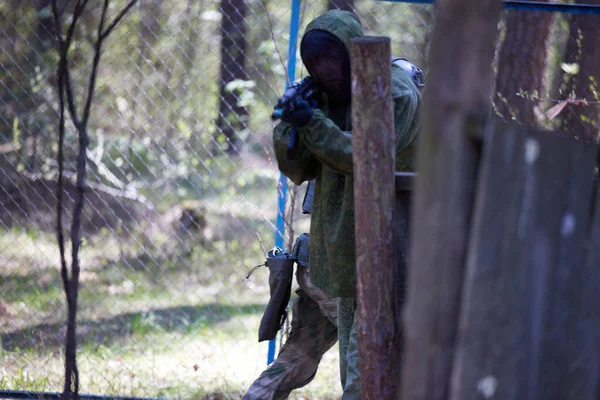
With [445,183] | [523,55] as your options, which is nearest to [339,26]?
[445,183]

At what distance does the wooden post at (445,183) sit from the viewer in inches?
50.9

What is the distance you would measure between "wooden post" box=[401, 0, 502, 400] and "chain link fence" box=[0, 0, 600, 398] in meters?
2.47

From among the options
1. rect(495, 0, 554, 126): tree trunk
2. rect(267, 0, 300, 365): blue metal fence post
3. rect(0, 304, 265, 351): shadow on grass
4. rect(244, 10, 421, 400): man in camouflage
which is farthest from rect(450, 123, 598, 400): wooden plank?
rect(495, 0, 554, 126): tree trunk

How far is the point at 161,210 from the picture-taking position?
8.15m

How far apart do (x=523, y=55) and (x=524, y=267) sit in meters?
5.16

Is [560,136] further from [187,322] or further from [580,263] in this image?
[187,322]

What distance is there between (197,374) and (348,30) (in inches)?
108

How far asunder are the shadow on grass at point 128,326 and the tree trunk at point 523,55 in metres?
2.91

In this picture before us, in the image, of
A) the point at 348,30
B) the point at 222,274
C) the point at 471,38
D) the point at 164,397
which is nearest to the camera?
the point at 471,38

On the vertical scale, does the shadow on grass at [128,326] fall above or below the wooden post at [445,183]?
below

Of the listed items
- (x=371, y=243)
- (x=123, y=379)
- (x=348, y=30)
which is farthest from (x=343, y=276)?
(x=123, y=379)

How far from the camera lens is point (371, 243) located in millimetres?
2053

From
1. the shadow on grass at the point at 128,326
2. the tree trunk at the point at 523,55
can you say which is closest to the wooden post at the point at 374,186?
the shadow on grass at the point at 128,326

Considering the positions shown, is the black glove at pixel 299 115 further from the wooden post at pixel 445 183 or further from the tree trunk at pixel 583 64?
the tree trunk at pixel 583 64
